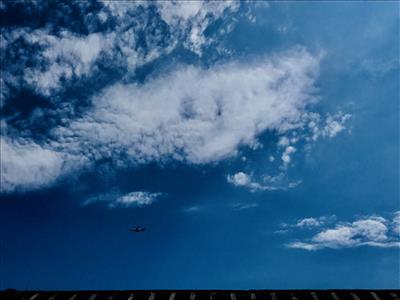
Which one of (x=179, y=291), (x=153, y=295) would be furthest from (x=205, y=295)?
(x=153, y=295)

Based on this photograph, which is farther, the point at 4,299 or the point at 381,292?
the point at 381,292

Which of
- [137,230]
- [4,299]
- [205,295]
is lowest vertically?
[4,299]

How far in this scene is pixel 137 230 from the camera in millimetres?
33719

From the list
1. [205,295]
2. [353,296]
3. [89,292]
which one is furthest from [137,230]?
[353,296]

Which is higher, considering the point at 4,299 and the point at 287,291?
the point at 287,291

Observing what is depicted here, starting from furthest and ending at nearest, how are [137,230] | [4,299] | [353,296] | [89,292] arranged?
[137,230], [89,292], [353,296], [4,299]

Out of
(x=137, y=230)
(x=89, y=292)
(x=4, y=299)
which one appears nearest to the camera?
(x=4, y=299)

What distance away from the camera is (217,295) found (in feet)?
70.2

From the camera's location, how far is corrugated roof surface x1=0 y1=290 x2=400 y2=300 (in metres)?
20.8

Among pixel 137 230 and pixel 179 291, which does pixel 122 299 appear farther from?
pixel 137 230

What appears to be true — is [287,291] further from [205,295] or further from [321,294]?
[205,295]

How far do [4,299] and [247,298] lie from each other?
13.1 metres

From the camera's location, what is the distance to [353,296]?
68.4 ft

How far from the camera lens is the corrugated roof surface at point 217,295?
20.8m
